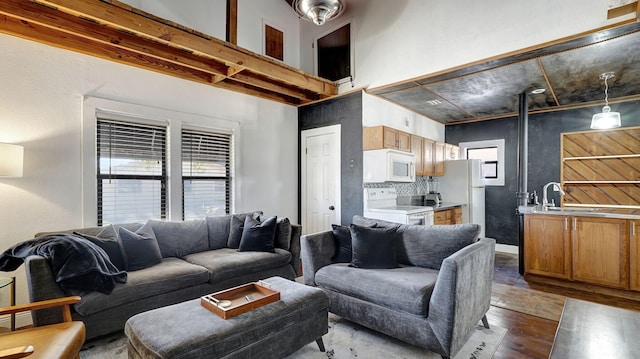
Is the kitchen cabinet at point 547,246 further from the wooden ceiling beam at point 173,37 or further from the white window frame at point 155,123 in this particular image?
the white window frame at point 155,123

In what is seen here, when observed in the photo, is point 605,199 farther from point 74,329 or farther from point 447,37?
point 74,329

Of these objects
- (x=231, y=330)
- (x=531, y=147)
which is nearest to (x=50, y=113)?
(x=231, y=330)

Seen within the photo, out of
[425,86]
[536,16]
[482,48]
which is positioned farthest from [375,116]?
[536,16]

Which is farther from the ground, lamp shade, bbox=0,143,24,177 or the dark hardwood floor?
lamp shade, bbox=0,143,24,177

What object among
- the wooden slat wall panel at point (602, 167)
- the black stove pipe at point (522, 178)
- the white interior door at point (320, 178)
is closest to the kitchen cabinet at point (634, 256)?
the black stove pipe at point (522, 178)

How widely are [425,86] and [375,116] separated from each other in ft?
2.71

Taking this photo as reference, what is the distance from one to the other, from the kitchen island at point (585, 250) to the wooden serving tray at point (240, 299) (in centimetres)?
348

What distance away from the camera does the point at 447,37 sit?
3.43m

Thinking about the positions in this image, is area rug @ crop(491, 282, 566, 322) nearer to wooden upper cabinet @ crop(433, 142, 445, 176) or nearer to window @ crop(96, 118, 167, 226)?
wooden upper cabinet @ crop(433, 142, 445, 176)

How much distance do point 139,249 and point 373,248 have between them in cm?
216

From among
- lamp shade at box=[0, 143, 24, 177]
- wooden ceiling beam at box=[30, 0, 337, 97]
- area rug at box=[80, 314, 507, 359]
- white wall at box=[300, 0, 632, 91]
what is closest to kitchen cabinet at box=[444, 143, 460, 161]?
white wall at box=[300, 0, 632, 91]

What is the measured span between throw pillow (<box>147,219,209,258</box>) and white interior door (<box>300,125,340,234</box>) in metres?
1.82

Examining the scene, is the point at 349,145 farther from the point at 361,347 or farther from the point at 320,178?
the point at 361,347

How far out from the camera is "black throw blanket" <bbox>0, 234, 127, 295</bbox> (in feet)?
7.04
